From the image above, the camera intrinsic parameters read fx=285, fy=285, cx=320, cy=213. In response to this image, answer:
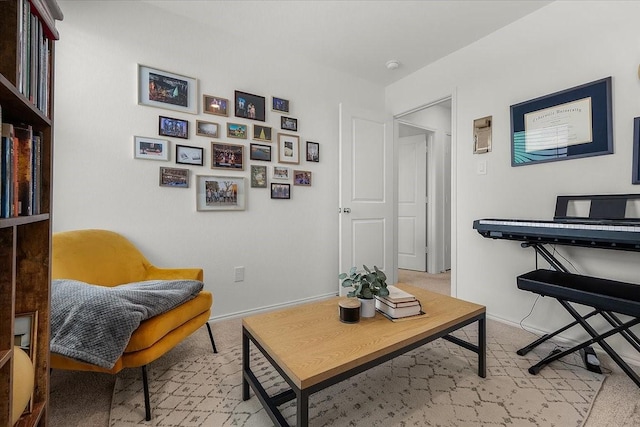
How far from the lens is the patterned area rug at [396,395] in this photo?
128cm

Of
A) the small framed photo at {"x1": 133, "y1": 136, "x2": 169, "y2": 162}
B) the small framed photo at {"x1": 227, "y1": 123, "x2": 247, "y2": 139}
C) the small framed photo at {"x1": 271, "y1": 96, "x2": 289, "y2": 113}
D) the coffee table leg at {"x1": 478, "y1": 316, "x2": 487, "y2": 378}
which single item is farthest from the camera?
the small framed photo at {"x1": 271, "y1": 96, "x2": 289, "y2": 113}

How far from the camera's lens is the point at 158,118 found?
2162 millimetres

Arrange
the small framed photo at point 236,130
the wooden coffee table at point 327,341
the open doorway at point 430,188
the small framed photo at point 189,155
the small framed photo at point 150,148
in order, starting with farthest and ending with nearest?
the open doorway at point 430,188, the small framed photo at point 236,130, the small framed photo at point 189,155, the small framed photo at point 150,148, the wooden coffee table at point 327,341

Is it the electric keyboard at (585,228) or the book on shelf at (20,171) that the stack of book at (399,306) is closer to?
the electric keyboard at (585,228)

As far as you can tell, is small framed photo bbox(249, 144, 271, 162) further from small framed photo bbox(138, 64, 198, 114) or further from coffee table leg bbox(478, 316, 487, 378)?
coffee table leg bbox(478, 316, 487, 378)

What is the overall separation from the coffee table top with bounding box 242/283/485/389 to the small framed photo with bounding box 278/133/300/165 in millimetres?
1575

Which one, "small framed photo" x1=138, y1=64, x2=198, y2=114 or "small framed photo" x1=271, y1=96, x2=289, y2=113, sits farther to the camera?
"small framed photo" x1=271, y1=96, x2=289, y2=113

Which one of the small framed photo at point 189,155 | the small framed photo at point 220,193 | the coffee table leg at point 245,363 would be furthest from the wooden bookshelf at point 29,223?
the small framed photo at point 220,193

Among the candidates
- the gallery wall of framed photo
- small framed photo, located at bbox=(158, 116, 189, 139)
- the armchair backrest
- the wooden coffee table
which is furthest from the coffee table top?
small framed photo, located at bbox=(158, 116, 189, 139)

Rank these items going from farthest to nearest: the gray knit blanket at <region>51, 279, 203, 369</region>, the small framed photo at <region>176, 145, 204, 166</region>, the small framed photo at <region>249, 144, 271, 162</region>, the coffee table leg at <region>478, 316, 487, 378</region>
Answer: the small framed photo at <region>249, 144, 271, 162</region> < the small framed photo at <region>176, 145, 204, 166</region> < the coffee table leg at <region>478, 316, 487, 378</region> < the gray knit blanket at <region>51, 279, 203, 369</region>

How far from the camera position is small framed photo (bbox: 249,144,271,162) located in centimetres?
256

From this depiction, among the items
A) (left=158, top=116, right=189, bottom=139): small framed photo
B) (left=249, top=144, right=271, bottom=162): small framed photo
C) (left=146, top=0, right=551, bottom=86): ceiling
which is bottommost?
(left=249, top=144, right=271, bottom=162): small framed photo

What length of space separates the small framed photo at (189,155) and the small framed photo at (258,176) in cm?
44

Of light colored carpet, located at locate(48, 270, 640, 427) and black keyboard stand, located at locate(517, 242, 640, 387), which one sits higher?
black keyboard stand, located at locate(517, 242, 640, 387)
